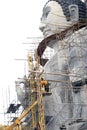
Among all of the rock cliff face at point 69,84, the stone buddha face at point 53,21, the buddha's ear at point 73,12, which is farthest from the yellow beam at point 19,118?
the buddha's ear at point 73,12

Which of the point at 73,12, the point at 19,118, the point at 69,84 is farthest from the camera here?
the point at 73,12

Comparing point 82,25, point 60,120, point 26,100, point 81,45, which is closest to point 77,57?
point 81,45

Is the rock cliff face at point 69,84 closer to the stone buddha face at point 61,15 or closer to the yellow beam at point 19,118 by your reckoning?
the yellow beam at point 19,118

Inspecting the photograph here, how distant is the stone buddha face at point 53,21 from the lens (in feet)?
67.8

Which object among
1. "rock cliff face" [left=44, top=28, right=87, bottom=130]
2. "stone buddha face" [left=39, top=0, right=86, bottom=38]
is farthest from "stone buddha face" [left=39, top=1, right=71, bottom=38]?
"rock cliff face" [left=44, top=28, right=87, bottom=130]

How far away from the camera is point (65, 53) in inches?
755

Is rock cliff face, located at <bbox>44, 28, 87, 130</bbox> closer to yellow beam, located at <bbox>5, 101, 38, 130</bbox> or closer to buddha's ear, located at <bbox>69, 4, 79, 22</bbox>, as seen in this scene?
yellow beam, located at <bbox>5, 101, 38, 130</bbox>

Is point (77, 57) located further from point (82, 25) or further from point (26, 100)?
point (26, 100)

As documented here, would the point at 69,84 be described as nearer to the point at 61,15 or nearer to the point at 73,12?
the point at 73,12

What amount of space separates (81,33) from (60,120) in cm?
398

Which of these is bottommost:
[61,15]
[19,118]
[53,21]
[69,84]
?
[19,118]

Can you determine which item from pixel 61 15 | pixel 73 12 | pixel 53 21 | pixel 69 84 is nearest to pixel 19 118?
pixel 69 84

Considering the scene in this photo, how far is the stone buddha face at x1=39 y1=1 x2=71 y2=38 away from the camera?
20.7m

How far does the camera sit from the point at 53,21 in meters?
20.8
